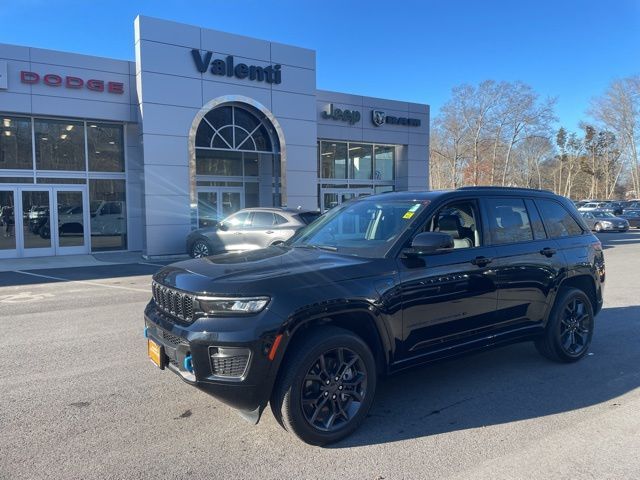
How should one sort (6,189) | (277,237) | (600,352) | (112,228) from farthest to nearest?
(112,228) → (6,189) → (277,237) → (600,352)

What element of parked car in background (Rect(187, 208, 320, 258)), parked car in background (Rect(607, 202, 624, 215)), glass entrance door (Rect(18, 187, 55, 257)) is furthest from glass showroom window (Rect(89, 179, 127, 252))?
parked car in background (Rect(607, 202, 624, 215))

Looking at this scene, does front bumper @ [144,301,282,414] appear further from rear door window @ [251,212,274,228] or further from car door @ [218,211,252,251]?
car door @ [218,211,252,251]

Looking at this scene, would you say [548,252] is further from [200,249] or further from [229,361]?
[200,249]

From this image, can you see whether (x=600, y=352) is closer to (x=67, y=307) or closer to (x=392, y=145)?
(x=67, y=307)

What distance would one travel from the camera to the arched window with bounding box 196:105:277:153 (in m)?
17.4

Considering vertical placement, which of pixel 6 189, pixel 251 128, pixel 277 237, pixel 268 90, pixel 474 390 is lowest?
pixel 474 390

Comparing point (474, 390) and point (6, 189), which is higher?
point (6, 189)

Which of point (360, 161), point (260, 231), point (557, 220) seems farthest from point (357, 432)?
point (360, 161)

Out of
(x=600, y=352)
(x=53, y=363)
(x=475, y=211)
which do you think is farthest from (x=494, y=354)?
(x=53, y=363)

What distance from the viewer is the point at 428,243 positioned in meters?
3.82

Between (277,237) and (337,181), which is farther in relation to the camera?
(337,181)

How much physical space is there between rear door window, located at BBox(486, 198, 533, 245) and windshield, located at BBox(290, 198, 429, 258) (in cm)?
79

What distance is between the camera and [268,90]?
18.6 metres

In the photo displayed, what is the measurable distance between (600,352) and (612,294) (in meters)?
4.18
